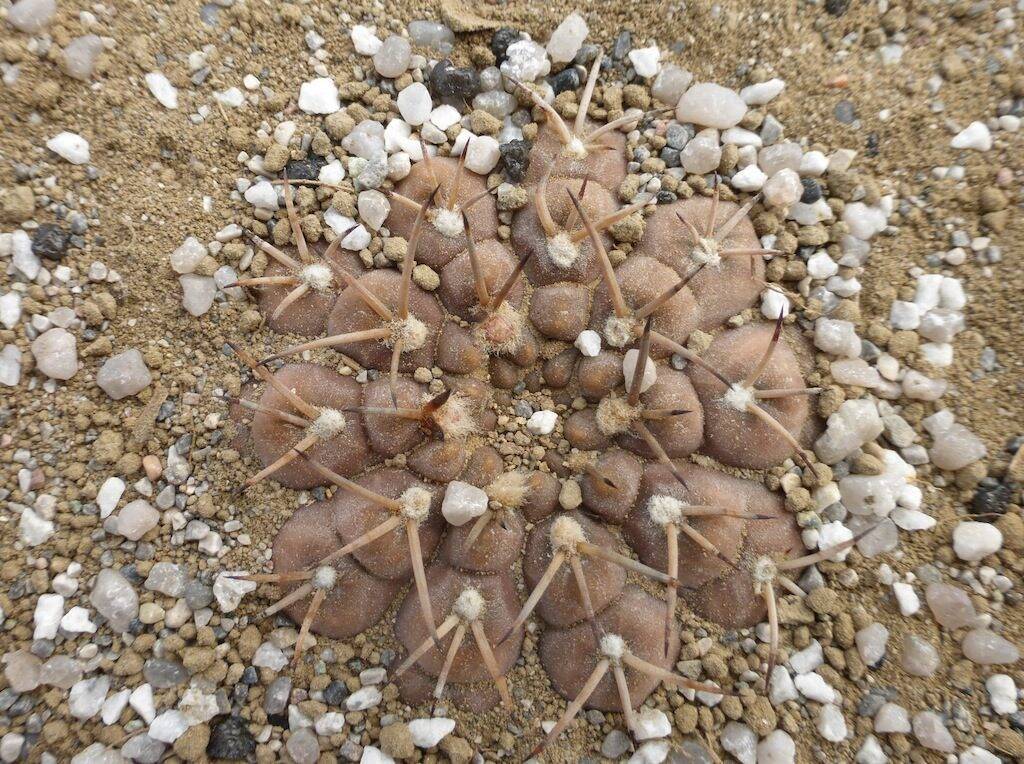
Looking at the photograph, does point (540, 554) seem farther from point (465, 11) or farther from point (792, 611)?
point (465, 11)

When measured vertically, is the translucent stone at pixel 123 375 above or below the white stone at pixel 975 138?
below

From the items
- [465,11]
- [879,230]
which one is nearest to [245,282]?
[465,11]

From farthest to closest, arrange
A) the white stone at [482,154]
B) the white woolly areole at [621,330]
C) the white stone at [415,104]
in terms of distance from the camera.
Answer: the white stone at [415,104] → the white stone at [482,154] → the white woolly areole at [621,330]

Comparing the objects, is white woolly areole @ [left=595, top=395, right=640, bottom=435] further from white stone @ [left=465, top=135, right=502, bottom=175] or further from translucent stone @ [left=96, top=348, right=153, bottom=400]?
translucent stone @ [left=96, top=348, right=153, bottom=400]

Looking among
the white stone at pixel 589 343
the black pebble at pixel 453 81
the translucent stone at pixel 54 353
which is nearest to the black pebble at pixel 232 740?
the translucent stone at pixel 54 353

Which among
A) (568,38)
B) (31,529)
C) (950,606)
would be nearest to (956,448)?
(950,606)

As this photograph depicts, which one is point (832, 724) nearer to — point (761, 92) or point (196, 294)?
point (761, 92)

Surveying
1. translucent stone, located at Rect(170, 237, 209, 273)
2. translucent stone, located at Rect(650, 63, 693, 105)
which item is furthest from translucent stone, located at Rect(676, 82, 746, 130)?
translucent stone, located at Rect(170, 237, 209, 273)

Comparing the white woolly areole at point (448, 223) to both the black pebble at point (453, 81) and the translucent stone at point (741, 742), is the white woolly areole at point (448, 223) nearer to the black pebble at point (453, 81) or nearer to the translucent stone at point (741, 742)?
the black pebble at point (453, 81)
